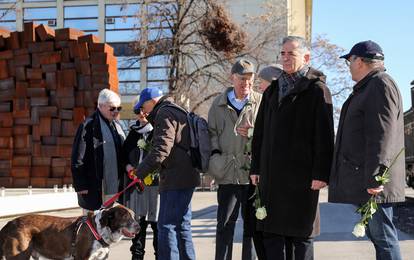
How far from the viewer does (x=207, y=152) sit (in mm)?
5891

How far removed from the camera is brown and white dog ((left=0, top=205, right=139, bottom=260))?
19.2 ft

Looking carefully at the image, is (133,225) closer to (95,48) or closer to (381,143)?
(381,143)

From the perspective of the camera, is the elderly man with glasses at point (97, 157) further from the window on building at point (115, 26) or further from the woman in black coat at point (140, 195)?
the window on building at point (115, 26)

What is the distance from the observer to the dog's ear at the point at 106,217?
19.4ft

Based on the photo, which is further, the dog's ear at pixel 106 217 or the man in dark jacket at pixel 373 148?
the dog's ear at pixel 106 217

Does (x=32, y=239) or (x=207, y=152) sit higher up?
(x=207, y=152)

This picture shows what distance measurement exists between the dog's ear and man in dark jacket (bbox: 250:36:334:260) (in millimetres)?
1640

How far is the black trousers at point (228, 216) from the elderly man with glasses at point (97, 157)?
4.17 feet

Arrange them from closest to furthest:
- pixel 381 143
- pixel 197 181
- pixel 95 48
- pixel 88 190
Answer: pixel 381 143, pixel 197 181, pixel 88 190, pixel 95 48

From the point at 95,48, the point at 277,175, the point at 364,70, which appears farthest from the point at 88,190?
the point at 95,48

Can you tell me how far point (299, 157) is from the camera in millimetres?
4840

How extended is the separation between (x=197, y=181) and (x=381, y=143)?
6.40 feet

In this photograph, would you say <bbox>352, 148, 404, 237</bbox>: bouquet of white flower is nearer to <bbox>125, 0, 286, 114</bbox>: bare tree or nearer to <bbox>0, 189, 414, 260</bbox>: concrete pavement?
<bbox>0, 189, 414, 260</bbox>: concrete pavement

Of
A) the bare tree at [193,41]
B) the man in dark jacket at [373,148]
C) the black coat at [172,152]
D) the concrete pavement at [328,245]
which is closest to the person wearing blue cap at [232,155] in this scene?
the black coat at [172,152]
